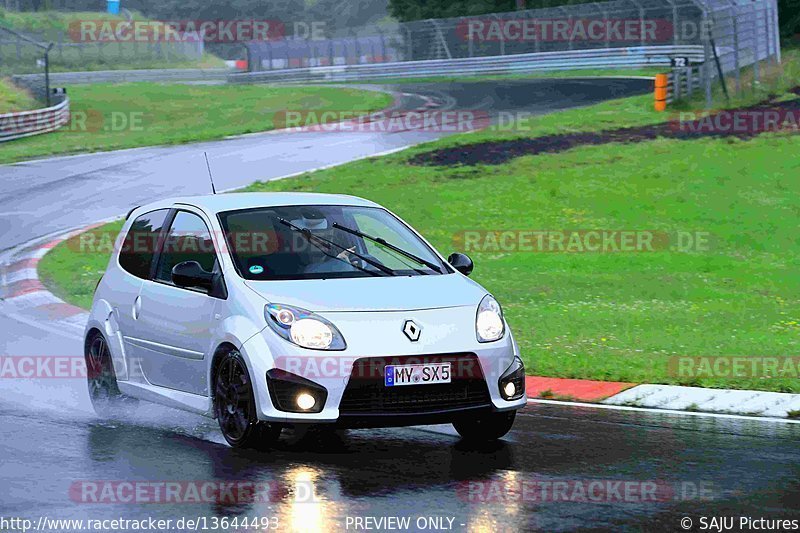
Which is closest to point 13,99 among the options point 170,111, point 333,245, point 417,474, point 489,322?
→ point 170,111

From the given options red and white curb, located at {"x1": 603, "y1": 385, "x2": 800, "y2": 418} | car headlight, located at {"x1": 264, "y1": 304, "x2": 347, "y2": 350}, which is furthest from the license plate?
red and white curb, located at {"x1": 603, "y1": 385, "x2": 800, "y2": 418}

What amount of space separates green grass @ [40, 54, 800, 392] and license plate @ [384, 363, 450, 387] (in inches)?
148

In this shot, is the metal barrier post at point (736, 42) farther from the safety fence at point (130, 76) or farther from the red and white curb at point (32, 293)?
the safety fence at point (130, 76)

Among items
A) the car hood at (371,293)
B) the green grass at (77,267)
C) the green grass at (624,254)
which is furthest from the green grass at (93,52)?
the car hood at (371,293)

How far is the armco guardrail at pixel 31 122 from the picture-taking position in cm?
3572

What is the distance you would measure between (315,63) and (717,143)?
134 feet

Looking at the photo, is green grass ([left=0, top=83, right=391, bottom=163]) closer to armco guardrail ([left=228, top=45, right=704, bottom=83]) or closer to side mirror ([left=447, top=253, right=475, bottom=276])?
armco guardrail ([left=228, top=45, right=704, bottom=83])

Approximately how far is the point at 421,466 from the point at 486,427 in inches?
35.9

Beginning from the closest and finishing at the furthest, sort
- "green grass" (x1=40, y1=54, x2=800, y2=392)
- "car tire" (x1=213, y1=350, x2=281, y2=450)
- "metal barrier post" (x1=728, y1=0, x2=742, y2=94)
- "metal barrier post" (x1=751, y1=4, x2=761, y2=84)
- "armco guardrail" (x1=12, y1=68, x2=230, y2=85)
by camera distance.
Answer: "car tire" (x1=213, y1=350, x2=281, y2=450) → "green grass" (x1=40, y1=54, x2=800, y2=392) → "metal barrier post" (x1=728, y1=0, x2=742, y2=94) → "metal barrier post" (x1=751, y1=4, x2=761, y2=84) → "armco guardrail" (x1=12, y1=68, x2=230, y2=85)

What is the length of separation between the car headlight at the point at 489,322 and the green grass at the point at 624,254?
324 cm

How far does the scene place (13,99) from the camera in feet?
134

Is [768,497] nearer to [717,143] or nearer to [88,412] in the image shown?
[88,412]

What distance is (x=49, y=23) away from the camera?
96.1 metres

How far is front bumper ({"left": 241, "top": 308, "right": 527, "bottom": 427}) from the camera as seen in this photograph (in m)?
7.85
